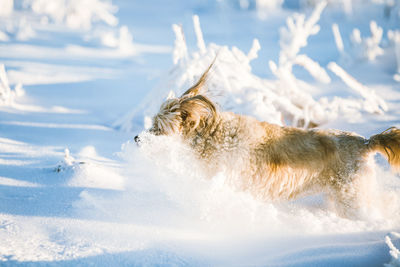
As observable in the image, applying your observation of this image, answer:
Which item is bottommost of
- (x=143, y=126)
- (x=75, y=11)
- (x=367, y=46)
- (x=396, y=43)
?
(x=143, y=126)

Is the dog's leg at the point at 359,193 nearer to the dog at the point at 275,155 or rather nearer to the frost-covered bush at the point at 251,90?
the dog at the point at 275,155

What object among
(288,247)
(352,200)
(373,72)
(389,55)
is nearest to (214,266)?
(288,247)

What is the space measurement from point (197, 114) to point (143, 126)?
8.17 feet

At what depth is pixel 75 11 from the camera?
8719 mm

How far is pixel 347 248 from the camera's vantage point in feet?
6.92

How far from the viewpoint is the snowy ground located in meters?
2.10

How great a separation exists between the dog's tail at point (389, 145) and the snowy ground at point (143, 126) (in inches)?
20.4

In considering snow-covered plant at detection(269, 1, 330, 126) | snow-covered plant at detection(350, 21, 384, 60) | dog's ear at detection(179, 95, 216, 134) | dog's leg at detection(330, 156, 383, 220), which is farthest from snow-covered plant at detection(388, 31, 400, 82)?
dog's ear at detection(179, 95, 216, 134)

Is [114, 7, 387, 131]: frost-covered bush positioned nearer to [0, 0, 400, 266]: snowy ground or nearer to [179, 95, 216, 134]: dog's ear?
[0, 0, 400, 266]: snowy ground

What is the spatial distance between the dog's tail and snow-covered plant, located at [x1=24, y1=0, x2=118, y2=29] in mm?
8252

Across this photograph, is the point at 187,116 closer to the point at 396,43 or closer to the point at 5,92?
the point at 5,92

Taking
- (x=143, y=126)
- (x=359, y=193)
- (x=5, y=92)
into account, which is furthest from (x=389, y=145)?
(x=5, y=92)

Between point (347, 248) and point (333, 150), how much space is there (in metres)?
0.89

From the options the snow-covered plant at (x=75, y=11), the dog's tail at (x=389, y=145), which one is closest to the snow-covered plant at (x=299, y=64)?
the dog's tail at (x=389, y=145)
